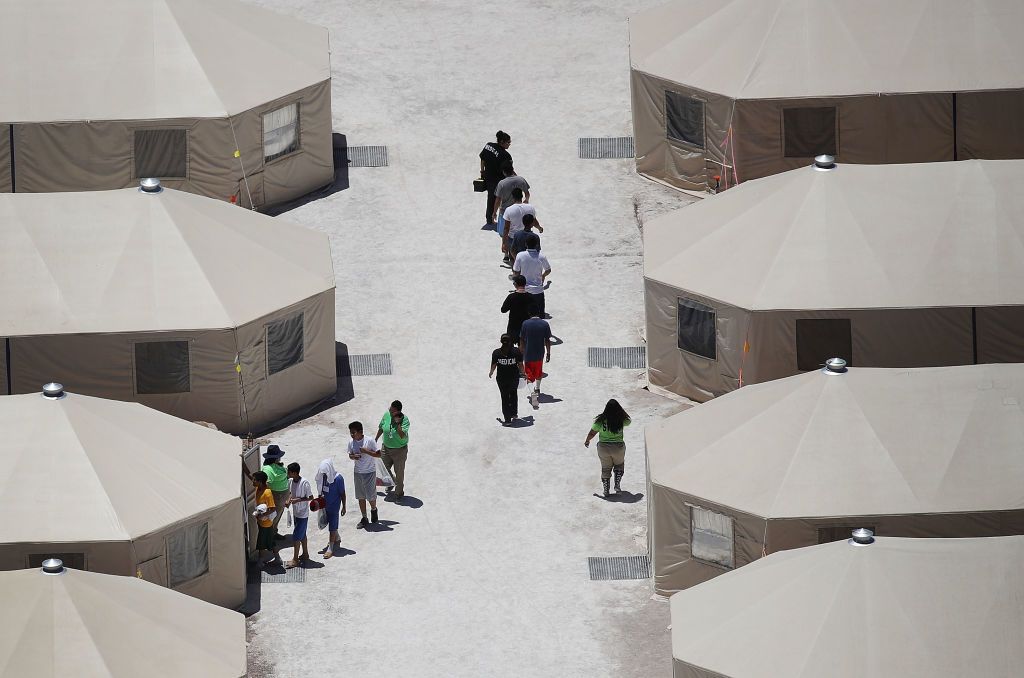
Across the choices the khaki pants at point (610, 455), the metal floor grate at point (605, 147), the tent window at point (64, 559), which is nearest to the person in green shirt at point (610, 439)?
the khaki pants at point (610, 455)

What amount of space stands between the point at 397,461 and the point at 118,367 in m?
4.39

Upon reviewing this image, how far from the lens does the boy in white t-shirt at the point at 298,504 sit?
3341 cm

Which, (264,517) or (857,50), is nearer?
(264,517)

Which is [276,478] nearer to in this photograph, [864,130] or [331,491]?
[331,491]

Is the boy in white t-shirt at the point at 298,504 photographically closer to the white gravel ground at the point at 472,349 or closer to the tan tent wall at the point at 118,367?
the white gravel ground at the point at 472,349

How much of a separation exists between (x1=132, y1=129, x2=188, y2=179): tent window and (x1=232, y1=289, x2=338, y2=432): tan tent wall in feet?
16.5

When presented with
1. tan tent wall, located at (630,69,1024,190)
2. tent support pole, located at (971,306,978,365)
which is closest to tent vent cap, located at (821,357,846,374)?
tent support pole, located at (971,306,978,365)

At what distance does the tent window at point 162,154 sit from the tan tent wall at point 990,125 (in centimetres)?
1255

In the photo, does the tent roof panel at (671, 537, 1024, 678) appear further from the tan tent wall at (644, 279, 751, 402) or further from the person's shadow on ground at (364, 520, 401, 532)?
the tan tent wall at (644, 279, 751, 402)

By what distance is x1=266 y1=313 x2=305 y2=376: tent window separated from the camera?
36.8 metres

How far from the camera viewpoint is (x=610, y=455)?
114 ft

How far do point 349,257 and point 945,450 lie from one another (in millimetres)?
11834

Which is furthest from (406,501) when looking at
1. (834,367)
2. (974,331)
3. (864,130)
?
(864,130)

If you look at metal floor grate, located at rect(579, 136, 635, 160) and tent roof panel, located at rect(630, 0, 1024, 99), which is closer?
tent roof panel, located at rect(630, 0, 1024, 99)
